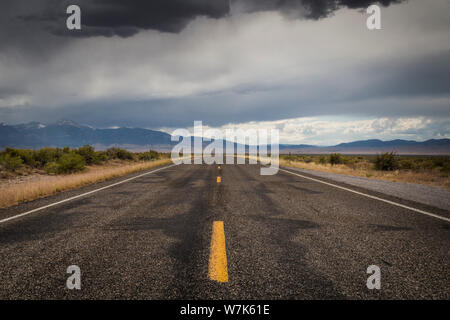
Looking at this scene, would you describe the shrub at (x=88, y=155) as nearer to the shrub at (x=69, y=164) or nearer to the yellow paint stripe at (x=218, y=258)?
the shrub at (x=69, y=164)

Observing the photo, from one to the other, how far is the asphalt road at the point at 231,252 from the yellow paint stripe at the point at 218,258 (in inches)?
2.3

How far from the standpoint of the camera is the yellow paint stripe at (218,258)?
238cm

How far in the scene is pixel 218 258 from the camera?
276cm

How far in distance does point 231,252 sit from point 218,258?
26cm

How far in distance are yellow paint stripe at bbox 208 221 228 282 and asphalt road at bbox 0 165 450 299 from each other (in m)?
0.06

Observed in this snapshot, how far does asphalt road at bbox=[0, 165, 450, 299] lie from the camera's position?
218 cm

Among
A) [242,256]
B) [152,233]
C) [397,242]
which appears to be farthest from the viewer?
[152,233]

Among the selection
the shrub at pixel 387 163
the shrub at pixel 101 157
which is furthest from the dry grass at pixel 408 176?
the shrub at pixel 101 157

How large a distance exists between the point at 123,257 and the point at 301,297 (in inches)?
84.9

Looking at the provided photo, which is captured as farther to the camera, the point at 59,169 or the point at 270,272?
the point at 59,169

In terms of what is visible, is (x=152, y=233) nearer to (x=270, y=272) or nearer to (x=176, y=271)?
(x=176, y=271)

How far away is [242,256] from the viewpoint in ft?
9.37
